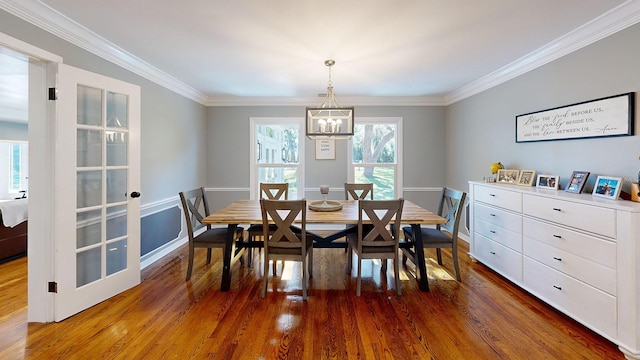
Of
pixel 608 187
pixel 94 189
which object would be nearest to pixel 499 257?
pixel 608 187

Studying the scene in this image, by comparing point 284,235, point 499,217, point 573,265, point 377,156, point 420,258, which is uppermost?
point 377,156

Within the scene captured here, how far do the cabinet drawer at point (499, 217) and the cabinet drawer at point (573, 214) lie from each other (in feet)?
0.49

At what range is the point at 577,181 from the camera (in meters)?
2.36

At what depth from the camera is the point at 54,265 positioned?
2.12 metres

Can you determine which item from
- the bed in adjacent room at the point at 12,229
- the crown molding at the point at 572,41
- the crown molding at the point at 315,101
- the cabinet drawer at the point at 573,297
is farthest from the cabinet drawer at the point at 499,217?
the bed in adjacent room at the point at 12,229

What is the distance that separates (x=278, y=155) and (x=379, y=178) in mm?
1936

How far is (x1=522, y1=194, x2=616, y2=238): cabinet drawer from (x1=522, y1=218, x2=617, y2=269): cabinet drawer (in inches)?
2.3

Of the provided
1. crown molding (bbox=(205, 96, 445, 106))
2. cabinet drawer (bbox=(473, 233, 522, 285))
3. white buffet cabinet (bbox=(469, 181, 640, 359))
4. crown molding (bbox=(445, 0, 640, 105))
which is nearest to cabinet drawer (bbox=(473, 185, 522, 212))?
white buffet cabinet (bbox=(469, 181, 640, 359))

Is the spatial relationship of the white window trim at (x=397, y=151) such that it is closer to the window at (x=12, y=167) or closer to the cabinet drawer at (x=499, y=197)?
the cabinet drawer at (x=499, y=197)

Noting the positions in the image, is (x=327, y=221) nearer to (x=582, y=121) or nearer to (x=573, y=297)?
(x=573, y=297)

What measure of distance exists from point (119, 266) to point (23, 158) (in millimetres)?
5282

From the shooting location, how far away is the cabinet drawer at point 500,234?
8.57 ft

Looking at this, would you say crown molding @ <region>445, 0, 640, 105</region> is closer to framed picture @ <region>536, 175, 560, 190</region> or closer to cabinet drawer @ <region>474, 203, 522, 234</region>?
framed picture @ <region>536, 175, 560, 190</region>

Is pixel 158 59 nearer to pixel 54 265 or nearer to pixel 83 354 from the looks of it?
pixel 54 265
